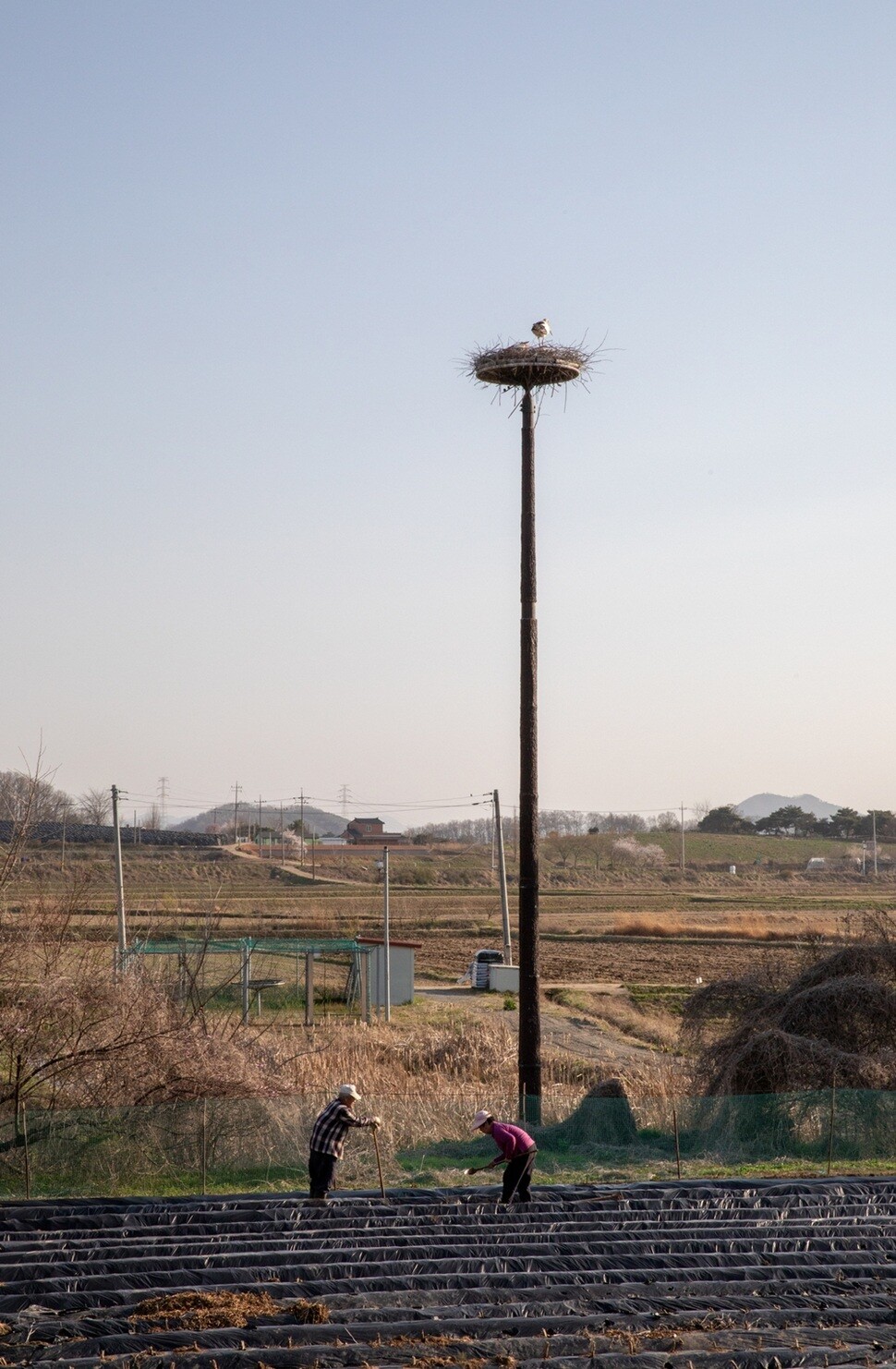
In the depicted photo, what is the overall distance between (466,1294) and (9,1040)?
329 inches

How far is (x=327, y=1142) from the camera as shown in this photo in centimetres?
1416

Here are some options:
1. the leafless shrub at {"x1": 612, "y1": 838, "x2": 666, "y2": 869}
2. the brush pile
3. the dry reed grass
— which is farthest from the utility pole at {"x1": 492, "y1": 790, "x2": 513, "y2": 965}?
the leafless shrub at {"x1": 612, "y1": 838, "x2": 666, "y2": 869}

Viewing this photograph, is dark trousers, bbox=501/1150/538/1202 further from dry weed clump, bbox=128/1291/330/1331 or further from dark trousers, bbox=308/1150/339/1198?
dry weed clump, bbox=128/1291/330/1331

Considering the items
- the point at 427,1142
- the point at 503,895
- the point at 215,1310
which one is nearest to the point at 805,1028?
the point at 427,1142

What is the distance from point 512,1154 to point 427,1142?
4.64 metres

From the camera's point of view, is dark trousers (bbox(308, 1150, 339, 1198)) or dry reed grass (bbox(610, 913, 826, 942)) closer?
dark trousers (bbox(308, 1150, 339, 1198))

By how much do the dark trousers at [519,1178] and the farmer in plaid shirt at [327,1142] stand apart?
1.38 meters

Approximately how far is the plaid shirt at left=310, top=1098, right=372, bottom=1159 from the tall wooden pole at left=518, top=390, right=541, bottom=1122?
472 centimetres

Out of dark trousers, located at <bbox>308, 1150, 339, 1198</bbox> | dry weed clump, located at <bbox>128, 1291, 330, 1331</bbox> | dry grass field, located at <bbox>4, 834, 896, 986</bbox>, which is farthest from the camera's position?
dry grass field, located at <bbox>4, 834, 896, 986</bbox>

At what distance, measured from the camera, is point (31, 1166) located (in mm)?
16641

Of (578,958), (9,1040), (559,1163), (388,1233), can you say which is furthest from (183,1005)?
(578,958)

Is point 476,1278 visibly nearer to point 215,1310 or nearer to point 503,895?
point 215,1310

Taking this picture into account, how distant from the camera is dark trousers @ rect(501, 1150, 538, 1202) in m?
14.1

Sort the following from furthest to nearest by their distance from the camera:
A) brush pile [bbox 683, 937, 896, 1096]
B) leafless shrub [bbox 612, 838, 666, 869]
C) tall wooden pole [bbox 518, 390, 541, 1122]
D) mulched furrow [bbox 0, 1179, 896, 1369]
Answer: leafless shrub [bbox 612, 838, 666, 869]
brush pile [bbox 683, 937, 896, 1096]
tall wooden pole [bbox 518, 390, 541, 1122]
mulched furrow [bbox 0, 1179, 896, 1369]
